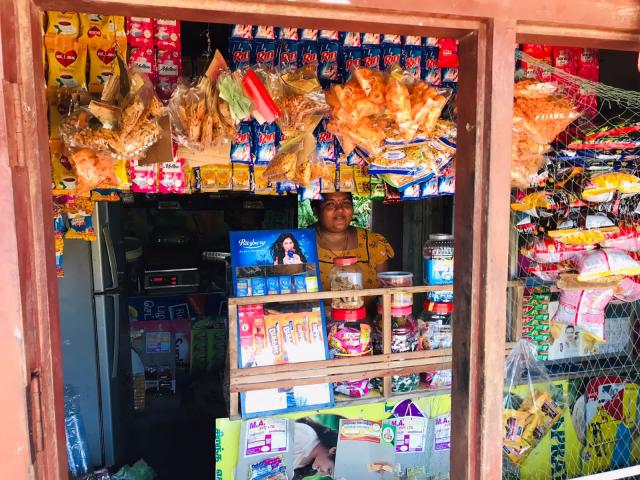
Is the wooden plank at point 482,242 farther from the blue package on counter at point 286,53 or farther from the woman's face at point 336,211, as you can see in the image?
the woman's face at point 336,211

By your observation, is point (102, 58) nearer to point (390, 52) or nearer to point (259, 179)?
point (259, 179)

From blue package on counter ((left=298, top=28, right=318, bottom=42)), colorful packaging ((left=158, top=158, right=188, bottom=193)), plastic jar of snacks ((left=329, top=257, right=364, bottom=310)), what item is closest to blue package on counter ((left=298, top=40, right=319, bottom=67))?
blue package on counter ((left=298, top=28, right=318, bottom=42))

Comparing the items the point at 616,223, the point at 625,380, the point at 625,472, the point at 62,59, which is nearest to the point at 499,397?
the point at 625,472

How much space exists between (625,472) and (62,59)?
2530 mm

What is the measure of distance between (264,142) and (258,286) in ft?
2.22

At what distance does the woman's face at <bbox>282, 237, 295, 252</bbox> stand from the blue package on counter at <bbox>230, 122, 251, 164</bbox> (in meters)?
0.53

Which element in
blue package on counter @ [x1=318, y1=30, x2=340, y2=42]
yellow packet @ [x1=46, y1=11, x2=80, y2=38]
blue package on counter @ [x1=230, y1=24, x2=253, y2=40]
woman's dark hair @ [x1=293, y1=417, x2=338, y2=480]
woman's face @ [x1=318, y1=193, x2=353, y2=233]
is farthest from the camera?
woman's face @ [x1=318, y1=193, x2=353, y2=233]

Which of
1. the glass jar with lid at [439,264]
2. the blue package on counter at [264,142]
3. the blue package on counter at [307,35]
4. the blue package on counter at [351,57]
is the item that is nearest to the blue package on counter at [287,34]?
the blue package on counter at [307,35]

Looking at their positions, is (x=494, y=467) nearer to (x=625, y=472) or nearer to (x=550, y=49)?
(x=625, y=472)

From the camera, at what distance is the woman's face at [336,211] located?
9.93 ft

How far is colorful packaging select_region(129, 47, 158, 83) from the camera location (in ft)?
5.94

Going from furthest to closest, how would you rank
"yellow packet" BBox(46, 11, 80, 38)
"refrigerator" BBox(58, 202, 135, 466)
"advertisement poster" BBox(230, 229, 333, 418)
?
"refrigerator" BBox(58, 202, 135, 466) < "advertisement poster" BBox(230, 229, 333, 418) < "yellow packet" BBox(46, 11, 80, 38)

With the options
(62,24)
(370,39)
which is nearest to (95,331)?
(62,24)

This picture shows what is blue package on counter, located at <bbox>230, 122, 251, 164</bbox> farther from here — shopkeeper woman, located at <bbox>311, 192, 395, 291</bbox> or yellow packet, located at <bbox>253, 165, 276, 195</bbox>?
shopkeeper woman, located at <bbox>311, 192, 395, 291</bbox>
